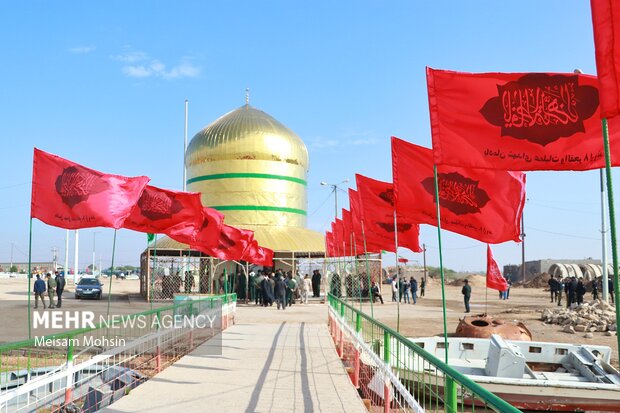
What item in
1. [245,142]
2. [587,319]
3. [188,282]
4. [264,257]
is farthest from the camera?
[245,142]

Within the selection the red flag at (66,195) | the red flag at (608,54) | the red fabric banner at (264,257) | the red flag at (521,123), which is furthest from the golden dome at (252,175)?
the red flag at (608,54)

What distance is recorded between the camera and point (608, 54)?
4.91m

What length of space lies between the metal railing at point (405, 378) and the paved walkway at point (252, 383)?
379 mm

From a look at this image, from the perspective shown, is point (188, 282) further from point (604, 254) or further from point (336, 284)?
point (604, 254)

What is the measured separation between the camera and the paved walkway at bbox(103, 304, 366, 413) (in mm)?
7281

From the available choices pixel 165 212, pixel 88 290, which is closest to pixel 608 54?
pixel 165 212

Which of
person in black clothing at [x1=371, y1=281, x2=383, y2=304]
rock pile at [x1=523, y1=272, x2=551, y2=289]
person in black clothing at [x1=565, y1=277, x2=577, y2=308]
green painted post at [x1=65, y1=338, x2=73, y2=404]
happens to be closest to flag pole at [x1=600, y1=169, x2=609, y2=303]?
person in black clothing at [x1=565, y1=277, x2=577, y2=308]

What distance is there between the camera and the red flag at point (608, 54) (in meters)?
4.86

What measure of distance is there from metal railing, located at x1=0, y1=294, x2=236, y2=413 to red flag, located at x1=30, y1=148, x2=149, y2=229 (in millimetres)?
2360

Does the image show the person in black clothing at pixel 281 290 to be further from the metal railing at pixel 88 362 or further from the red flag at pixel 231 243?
the metal railing at pixel 88 362

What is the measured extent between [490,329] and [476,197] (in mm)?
3758

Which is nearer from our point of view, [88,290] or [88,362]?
[88,362]

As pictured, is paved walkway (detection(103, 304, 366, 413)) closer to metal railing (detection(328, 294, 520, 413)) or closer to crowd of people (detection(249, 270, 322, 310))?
metal railing (detection(328, 294, 520, 413))

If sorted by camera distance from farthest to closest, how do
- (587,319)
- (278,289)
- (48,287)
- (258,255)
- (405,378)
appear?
1. (258,255)
2. (278,289)
3. (48,287)
4. (587,319)
5. (405,378)
